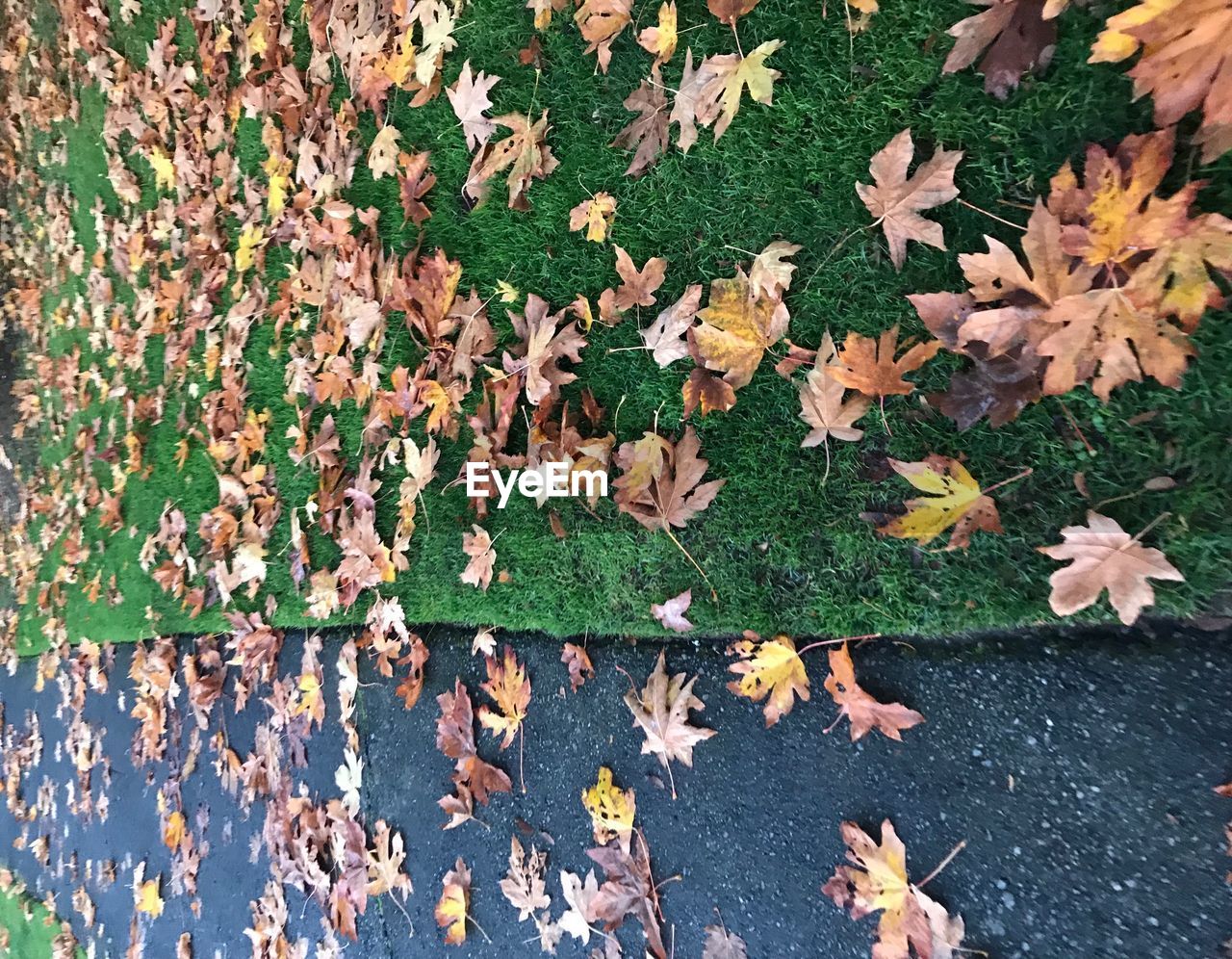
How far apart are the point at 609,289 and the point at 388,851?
213cm

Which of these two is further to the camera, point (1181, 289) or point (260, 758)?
point (260, 758)

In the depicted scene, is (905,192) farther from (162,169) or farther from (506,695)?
(162,169)

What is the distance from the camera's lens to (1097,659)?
1.49 m

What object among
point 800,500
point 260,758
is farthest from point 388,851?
point 800,500

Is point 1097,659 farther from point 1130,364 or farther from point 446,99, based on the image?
point 446,99

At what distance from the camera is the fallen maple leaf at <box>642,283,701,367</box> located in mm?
1932

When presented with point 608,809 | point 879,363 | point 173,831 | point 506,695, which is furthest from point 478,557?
point 173,831

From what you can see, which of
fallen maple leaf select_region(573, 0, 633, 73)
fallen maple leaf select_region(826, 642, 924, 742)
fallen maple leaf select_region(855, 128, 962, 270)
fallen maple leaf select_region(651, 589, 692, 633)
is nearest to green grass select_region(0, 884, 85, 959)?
fallen maple leaf select_region(651, 589, 692, 633)

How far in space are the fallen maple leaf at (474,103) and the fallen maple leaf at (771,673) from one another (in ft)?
5.85

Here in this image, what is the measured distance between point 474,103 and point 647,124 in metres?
0.67

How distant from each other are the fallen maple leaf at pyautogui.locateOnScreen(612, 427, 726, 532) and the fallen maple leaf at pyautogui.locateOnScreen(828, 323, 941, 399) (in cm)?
42

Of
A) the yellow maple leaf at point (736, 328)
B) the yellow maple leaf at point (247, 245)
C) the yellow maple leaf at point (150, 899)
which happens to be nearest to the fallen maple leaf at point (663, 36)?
the yellow maple leaf at point (736, 328)

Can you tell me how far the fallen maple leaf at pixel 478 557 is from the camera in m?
2.38

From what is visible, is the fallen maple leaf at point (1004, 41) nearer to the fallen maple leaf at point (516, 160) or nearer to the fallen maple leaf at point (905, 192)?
the fallen maple leaf at point (905, 192)
